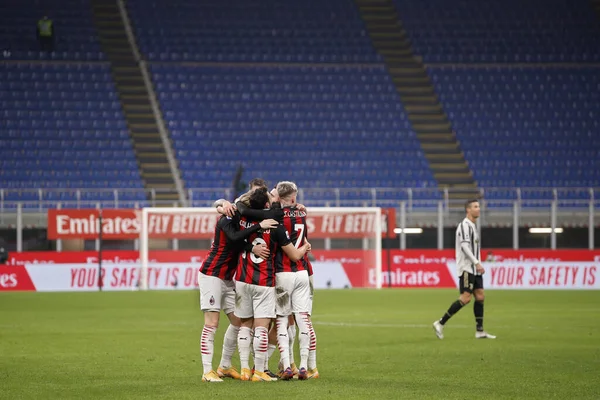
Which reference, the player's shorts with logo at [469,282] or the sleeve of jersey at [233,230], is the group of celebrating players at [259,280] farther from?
the player's shorts with logo at [469,282]

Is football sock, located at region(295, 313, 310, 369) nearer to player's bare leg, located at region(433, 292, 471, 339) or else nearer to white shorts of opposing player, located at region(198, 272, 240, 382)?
white shorts of opposing player, located at region(198, 272, 240, 382)

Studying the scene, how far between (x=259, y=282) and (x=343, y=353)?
11.9 ft

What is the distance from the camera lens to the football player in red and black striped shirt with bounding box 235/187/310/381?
985 cm

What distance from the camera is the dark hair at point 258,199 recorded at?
9812 mm

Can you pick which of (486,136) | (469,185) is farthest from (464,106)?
(469,185)

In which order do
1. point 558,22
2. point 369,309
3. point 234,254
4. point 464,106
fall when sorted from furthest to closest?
point 558,22, point 464,106, point 369,309, point 234,254

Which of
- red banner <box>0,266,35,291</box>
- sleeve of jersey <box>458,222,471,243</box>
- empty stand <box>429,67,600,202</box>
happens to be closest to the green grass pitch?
sleeve of jersey <box>458,222,471,243</box>

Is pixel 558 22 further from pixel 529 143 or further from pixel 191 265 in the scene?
pixel 191 265

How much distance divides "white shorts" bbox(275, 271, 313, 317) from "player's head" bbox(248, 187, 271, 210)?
0.71 m

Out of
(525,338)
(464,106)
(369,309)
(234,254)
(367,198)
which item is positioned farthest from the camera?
(464,106)

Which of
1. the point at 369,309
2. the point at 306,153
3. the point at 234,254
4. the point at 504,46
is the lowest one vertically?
the point at 369,309

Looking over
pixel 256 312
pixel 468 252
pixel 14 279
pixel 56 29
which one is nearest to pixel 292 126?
pixel 56 29

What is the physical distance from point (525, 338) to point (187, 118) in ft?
90.4

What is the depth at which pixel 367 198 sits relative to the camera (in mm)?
37469
